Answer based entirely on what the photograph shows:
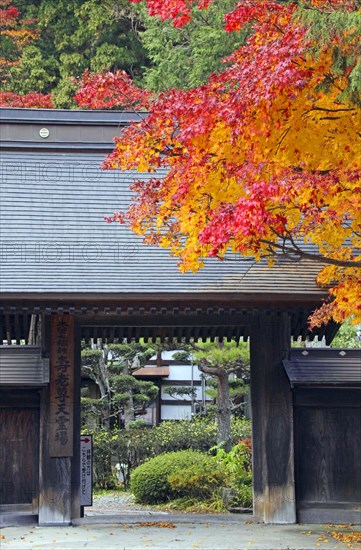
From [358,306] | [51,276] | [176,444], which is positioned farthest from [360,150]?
[176,444]

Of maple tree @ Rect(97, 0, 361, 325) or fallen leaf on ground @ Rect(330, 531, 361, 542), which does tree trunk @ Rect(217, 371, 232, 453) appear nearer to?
fallen leaf on ground @ Rect(330, 531, 361, 542)

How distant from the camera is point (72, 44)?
108ft

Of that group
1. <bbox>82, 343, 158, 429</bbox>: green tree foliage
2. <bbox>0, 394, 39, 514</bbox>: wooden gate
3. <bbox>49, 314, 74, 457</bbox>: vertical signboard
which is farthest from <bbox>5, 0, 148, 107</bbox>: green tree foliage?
<bbox>0, 394, 39, 514</bbox>: wooden gate

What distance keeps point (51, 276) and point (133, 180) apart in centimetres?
271

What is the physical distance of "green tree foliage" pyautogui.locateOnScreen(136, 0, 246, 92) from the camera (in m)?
25.9

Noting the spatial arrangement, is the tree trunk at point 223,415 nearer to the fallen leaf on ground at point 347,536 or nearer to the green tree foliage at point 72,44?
the fallen leaf on ground at point 347,536

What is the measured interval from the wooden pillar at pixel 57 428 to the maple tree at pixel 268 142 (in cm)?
308

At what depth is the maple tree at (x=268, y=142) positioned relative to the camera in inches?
357

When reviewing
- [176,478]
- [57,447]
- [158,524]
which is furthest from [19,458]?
[176,478]

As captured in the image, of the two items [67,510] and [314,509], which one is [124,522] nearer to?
[67,510]

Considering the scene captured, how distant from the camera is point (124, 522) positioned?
14.1 metres

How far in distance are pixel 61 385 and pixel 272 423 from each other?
3415 millimetres

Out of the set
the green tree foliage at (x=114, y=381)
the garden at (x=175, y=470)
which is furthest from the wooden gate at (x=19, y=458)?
the green tree foliage at (x=114, y=381)

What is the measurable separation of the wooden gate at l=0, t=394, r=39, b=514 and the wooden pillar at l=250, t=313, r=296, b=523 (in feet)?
11.6
